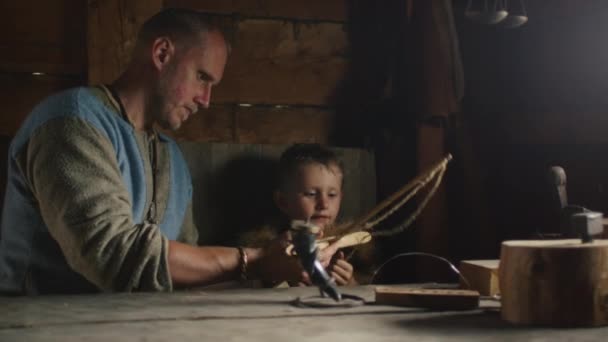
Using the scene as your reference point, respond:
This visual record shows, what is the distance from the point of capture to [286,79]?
151 inches

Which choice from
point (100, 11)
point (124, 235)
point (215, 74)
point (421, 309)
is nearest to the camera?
point (421, 309)

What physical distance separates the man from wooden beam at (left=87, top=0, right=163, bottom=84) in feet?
2.30

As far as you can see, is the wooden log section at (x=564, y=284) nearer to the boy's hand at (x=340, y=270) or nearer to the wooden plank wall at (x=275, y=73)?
the boy's hand at (x=340, y=270)

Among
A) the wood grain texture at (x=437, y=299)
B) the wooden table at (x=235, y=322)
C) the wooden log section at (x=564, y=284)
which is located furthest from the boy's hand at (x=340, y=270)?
the wooden log section at (x=564, y=284)

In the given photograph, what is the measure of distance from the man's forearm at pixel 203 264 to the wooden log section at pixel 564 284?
872mm

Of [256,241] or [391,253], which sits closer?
[256,241]

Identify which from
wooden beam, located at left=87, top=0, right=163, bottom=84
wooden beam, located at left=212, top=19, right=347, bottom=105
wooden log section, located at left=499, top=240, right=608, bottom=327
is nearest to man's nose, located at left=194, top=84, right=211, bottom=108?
Answer: wooden beam, located at left=87, top=0, right=163, bottom=84

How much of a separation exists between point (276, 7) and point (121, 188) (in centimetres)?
193

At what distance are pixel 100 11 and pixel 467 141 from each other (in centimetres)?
173

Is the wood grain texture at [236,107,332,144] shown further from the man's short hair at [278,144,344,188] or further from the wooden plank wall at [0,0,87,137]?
the wooden plank wall at [0,0,87,137]

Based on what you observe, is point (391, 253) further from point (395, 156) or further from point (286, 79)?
point (286, 79)

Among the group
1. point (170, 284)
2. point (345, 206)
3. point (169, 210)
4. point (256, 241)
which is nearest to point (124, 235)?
point (170, 284)

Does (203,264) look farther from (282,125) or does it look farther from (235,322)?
(282,125)

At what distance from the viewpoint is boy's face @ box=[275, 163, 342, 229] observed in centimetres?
314
